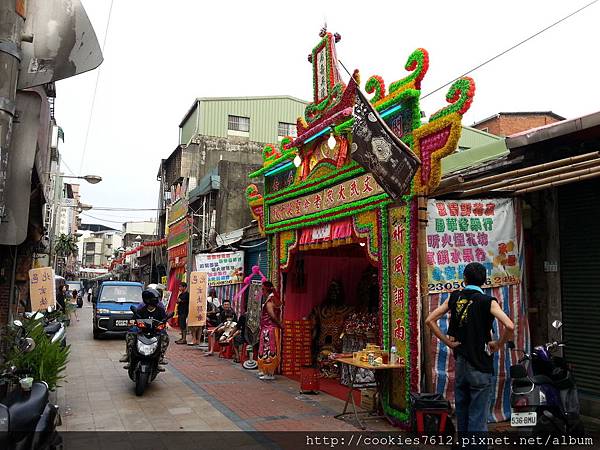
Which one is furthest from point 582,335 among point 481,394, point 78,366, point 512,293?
point 78,366

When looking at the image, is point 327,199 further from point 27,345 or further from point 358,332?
point 27,345

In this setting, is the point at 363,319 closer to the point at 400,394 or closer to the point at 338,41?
the point at 400,394

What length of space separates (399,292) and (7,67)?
17.0 feet

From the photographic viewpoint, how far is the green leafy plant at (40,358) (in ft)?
17.3

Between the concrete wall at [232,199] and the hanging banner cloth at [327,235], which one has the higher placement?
the concrete wall at [232,199]

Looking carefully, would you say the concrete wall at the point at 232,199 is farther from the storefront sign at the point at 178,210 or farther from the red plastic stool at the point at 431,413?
the red plastic stool at the point at 431,413

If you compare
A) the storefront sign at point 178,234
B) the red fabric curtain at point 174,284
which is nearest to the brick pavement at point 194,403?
the storefront sign at point 178,234

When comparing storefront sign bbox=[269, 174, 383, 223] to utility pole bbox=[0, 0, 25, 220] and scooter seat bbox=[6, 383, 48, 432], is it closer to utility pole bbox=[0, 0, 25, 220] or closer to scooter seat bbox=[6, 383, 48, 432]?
scooter seat bbox=[6, 383, 48, 432]

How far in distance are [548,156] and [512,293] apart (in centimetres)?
196

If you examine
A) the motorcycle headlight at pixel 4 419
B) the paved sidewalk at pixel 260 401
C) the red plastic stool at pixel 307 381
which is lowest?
the paved sidewalk at pixel 260 401

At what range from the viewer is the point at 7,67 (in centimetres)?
273

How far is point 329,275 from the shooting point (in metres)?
10.8

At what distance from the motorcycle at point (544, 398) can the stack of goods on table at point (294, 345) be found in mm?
5260

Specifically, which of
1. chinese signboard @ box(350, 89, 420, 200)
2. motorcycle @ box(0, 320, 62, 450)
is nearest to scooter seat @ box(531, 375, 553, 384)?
chinese signboard @ box(350, 89, 420, 200)
